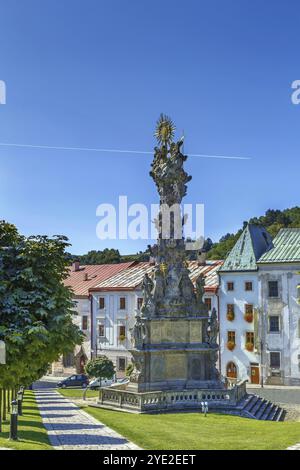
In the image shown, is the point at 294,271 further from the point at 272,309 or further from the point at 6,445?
the point at 6,445

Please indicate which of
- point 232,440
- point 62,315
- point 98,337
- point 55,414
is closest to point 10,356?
point 62,315

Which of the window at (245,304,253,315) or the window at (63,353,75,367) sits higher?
the window at (245,304,253,315)

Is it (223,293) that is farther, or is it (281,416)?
(223,293)

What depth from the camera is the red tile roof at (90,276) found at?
216 feet

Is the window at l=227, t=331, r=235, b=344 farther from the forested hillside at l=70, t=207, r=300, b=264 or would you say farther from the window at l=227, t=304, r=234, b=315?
the forested hillside at l=70, t=207, r=300, b=264

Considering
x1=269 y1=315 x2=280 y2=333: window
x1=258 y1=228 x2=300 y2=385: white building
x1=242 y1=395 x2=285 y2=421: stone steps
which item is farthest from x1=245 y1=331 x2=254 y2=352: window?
x1=242 y1=395 x2=285 y2=421: stone steps

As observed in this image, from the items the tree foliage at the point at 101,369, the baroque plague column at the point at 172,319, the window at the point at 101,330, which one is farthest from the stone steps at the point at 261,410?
the window at the point at 101,330

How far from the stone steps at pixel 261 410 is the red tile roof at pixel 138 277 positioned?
20.8 meters

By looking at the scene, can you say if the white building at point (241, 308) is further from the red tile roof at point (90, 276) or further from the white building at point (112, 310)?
the red tile roof at point (90, 276)

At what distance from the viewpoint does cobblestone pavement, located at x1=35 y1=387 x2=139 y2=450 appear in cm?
1764

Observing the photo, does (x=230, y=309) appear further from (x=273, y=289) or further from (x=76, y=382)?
(x=76, y=382)

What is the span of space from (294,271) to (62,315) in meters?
32.7

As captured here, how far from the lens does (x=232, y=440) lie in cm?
1894

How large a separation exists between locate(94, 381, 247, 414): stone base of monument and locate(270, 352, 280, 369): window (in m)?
19.0
